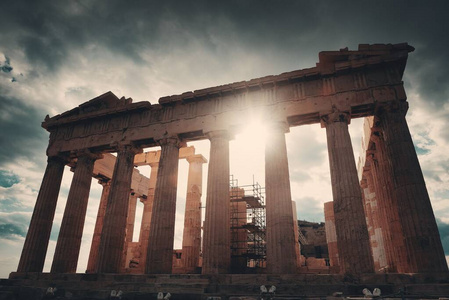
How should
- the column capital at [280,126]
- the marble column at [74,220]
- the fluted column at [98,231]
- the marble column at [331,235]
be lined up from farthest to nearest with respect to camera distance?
the fluted column at [98,231]
the marble column at [331,235]
the marble column at [74,220]
the column capital at [280,126]

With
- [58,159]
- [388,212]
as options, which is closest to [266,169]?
[388,212]

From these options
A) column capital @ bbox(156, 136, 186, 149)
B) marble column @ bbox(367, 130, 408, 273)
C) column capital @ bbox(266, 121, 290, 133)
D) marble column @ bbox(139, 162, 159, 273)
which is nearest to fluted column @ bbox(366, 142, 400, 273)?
marble column @ bbox(367, 130, 408, 273)

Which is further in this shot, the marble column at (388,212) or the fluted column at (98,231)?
the fluted column at (98,231)

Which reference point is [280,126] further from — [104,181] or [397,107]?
[104,181]

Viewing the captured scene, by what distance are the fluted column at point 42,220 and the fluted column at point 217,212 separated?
1104cm

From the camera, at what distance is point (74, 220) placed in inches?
709

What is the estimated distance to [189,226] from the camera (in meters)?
21.1

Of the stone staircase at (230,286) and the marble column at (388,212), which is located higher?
the marble column at (388,212)

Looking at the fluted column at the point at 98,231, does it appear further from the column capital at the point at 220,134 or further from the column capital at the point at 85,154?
the column capital at the point at 220,134

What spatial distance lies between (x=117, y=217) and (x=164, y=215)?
10.3 ft

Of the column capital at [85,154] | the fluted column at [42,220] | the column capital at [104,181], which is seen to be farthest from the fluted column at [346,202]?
the column capital at [104,181]

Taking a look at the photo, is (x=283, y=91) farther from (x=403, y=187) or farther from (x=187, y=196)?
(x=187, y=196)

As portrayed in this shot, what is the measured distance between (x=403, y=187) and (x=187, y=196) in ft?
47.0

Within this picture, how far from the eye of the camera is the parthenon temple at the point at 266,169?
41.8 feet
